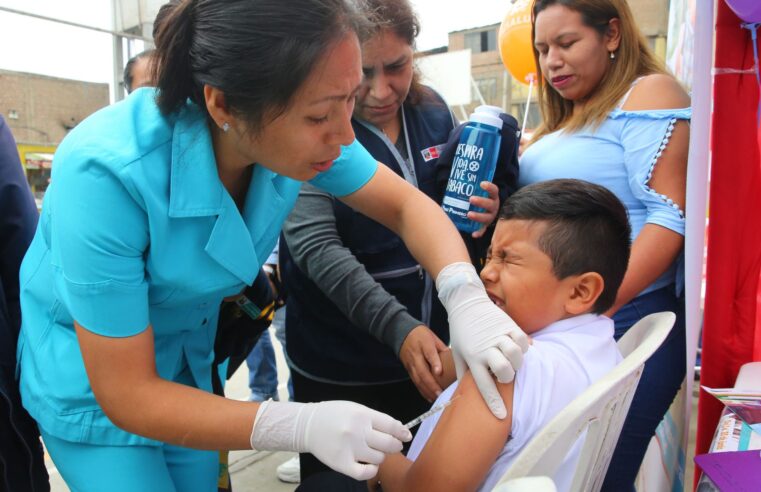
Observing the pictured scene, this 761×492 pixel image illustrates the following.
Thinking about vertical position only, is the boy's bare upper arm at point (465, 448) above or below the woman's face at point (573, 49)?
below

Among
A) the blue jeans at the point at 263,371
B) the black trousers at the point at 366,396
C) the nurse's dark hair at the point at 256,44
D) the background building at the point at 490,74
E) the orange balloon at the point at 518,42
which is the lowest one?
the blue jeans at the point at 263,371

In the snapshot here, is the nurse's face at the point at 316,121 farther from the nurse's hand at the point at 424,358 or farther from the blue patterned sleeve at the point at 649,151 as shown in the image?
the blue patterned sleeve at the point at 649,151

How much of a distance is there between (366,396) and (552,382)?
79cm

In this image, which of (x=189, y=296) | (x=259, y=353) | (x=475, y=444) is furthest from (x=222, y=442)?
(x=259, y=353)

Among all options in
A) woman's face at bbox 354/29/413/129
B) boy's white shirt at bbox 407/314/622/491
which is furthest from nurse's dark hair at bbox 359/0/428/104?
boy's white shirt at bbox 407/314/622/491

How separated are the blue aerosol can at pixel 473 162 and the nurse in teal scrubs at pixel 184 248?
12.1 inches

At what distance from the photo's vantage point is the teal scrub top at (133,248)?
3.02 feet

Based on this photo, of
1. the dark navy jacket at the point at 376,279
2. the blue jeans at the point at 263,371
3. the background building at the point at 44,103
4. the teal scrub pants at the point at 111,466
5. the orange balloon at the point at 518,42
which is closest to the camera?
the teal scrub pants at the point at 111,466

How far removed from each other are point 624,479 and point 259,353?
2349 mm

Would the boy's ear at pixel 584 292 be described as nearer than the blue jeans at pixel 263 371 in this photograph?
Yes

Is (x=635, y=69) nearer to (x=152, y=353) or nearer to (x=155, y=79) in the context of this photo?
(x=155, y=79)

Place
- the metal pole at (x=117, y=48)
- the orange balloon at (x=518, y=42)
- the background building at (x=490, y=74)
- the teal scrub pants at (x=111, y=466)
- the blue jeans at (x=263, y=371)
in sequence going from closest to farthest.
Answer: the teal scrub pants at (x=111, y=466), the blue jeans at (x=263, y=371), the orange balloon at (x=518, y=42), the metal pole at (x=117, y=48), the background building at (x=490, y=74)

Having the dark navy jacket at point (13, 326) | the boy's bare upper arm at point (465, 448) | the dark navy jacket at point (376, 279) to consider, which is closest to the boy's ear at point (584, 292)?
the boy's bare upper arm at point (465, 448)

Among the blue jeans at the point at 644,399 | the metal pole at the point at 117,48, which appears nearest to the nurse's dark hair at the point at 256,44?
the blue jeans at the point at 644,399
